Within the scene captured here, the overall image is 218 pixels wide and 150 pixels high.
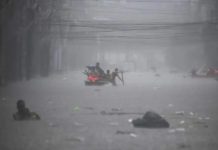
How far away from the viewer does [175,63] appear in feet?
88.7

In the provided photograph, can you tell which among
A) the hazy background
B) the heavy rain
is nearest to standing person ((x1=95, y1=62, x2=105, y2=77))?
the heavy rain

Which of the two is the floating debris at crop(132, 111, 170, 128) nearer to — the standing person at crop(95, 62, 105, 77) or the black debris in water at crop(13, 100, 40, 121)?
the black debris in water at crop(13, 100, 40, 121)

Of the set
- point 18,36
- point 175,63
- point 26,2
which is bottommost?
point 175,63

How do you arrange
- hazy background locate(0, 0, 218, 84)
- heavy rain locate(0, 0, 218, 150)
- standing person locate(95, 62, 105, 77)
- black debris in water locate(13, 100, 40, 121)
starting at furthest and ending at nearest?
hazy background locate(0, 0, 218, 84) → standing person locate(95, 62, 105, 77) → black debris in water locate(13, 100, 40, 121) → heavy rain locate(0, 0, 218, 150)

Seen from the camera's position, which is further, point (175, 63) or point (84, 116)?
point (175, 63)

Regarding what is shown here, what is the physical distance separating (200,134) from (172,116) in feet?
5.93

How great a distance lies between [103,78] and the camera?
15.6 meters

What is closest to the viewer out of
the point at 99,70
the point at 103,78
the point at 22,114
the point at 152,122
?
the point at 152,122

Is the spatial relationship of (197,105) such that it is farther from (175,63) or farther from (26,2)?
(175,63)

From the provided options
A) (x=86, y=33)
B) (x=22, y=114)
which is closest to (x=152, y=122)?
(x=22, y=114)

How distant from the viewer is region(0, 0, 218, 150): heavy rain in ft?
18.9

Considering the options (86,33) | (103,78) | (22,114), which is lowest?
(103,78)

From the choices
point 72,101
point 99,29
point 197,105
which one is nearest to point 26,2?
point 99,29

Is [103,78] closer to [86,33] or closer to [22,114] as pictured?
[86,33]
